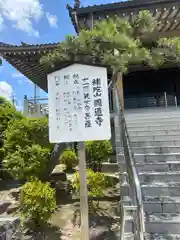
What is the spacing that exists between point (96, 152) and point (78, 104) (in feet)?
17.4

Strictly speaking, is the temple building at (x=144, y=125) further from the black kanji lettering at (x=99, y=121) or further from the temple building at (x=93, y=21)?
the black kanji lettering at (x=99, y=121)

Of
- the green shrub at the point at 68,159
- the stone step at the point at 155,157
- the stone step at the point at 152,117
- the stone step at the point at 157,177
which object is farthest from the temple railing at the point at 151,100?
the stone step at the point at 157,177

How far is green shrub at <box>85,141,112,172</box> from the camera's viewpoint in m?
8.87

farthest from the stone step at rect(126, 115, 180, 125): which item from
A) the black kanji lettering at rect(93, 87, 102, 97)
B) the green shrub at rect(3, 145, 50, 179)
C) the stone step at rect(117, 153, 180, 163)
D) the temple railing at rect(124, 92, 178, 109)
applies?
the temple railing at rect(124, 92, 178, 109)

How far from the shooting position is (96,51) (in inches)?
174

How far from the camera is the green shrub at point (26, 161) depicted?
6473 millimetres

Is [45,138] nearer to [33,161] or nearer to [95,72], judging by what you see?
[33,161]

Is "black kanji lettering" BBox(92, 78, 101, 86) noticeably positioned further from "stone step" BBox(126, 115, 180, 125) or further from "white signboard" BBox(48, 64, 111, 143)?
→ "stone step" BBox(126, 115, 180, 125)

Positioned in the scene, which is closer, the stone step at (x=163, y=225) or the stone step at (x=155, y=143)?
the stone step at (x=163, y=225)

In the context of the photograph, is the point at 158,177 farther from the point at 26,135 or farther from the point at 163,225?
the point at 26,135

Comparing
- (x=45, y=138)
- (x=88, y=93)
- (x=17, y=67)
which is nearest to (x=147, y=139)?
(x=45, y=138)

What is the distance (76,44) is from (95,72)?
75 cm

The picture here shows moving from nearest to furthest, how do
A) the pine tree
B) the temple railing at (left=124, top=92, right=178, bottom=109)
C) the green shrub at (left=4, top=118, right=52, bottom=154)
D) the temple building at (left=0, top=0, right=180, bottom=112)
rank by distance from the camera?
the pine tree, the green shrub at (left=4, top=118, right=52, bottom=154), the temple building at (left=0, top=0, right=180, bottom=112), the temple railing at (left=124, top=92, right=178, bottom=109)

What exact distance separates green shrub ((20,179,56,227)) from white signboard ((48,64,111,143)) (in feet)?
6.56
